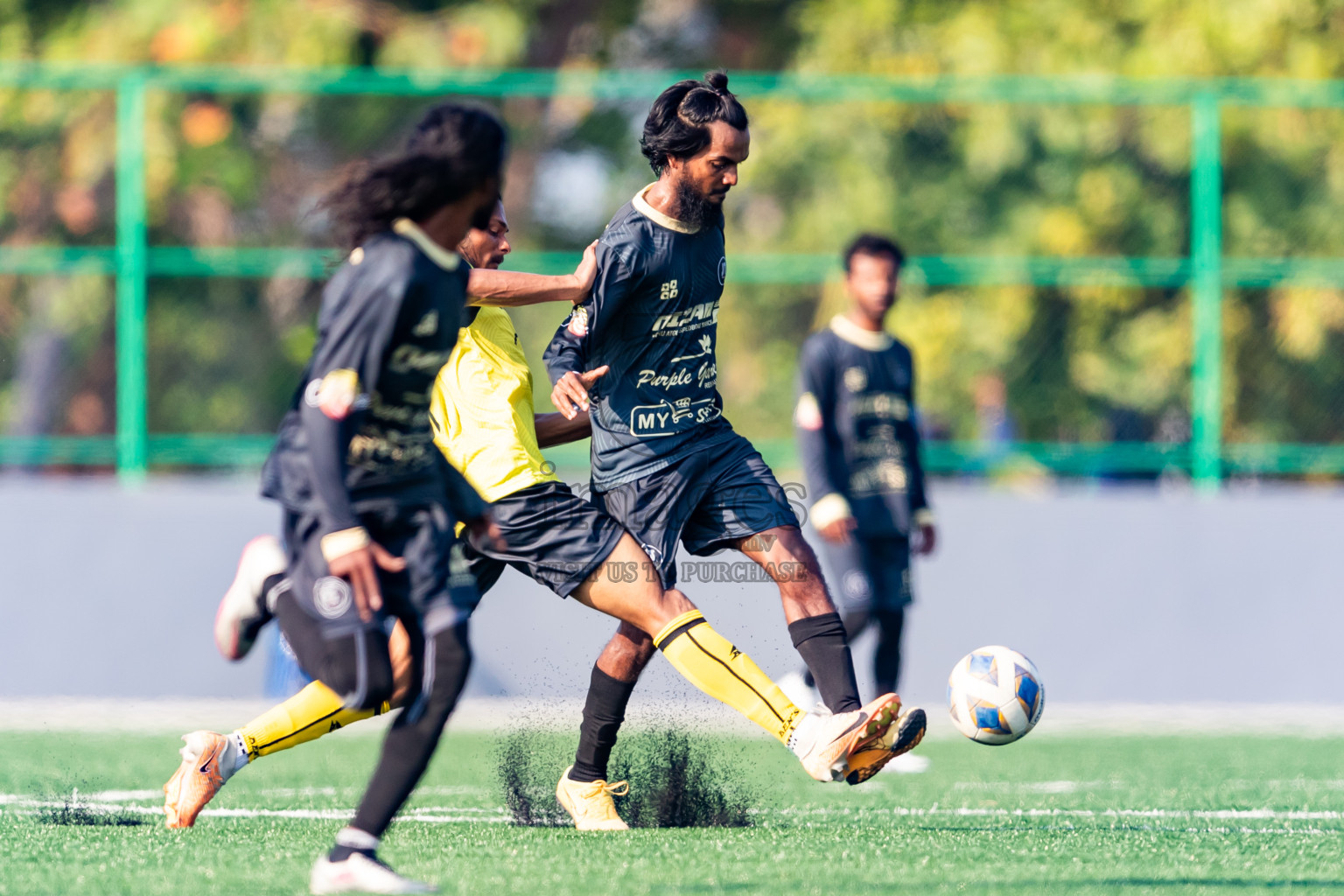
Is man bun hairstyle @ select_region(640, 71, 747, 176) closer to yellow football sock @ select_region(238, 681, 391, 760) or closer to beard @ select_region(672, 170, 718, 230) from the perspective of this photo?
beard @ select_region(672, 170, 718, 230)

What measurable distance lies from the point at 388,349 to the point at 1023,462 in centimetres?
647

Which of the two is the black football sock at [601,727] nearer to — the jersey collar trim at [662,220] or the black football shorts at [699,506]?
the black football shorts at [699,506]

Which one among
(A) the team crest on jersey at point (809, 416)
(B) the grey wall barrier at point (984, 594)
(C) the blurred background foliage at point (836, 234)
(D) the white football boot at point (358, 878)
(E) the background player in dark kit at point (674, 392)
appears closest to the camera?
(D) the white football boot at point (358, 878)

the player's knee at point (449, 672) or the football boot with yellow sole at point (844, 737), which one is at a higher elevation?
the player's knee at point (449, 672)

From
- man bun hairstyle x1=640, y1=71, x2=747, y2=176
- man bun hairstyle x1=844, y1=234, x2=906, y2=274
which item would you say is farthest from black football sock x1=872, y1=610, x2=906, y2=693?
man bun hairstyle x1=640, y1=71, x2=747, y2=176

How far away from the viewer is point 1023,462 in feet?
32.3

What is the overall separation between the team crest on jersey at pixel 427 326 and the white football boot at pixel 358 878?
3.94ft

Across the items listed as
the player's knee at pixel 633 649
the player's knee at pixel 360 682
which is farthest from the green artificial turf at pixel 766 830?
the player's knee at pixel 360 682

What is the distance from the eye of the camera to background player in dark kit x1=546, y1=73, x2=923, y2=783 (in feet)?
17.6

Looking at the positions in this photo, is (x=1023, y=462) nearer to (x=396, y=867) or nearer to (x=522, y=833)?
(x=522, y=833)

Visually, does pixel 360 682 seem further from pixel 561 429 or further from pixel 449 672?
pixel 561 429

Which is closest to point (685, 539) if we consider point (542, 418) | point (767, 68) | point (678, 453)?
point (678, 453)

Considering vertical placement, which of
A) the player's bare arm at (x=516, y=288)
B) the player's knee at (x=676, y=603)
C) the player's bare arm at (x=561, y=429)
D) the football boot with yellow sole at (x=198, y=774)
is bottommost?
the football boot with yellow sole at (x=198, y=774)

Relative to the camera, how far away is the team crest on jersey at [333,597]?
Result: 391cm
